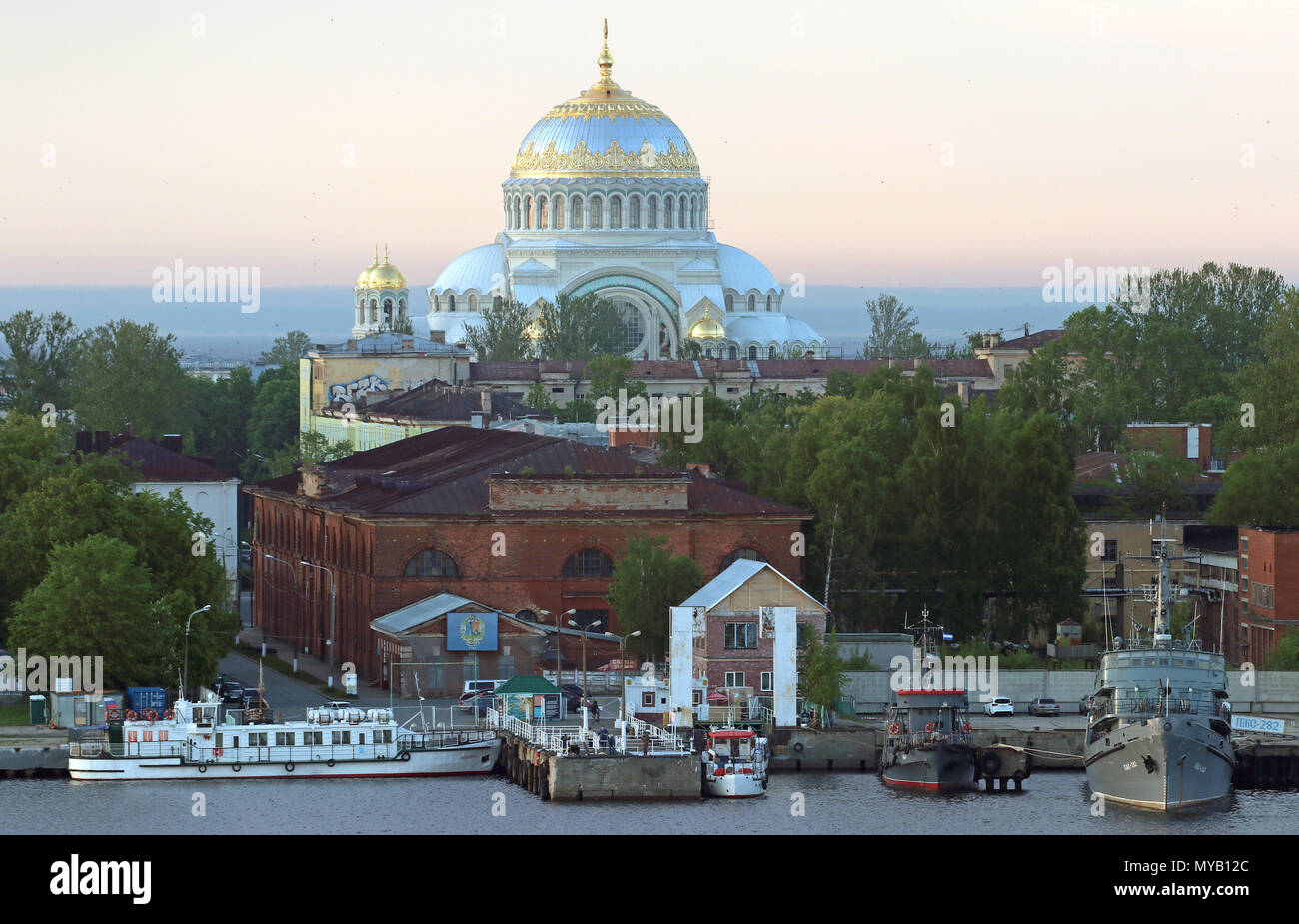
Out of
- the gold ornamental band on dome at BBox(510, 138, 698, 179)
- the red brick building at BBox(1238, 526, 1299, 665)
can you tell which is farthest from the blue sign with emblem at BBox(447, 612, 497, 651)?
the gold ornamental band on dome at BBox(510, 138, 698, 179)

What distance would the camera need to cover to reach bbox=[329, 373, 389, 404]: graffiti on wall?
129750mm

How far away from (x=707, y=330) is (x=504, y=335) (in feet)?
53.5

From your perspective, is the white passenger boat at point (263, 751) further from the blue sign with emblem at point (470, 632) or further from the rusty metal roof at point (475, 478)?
the rusty metal roof at point (475, 478)

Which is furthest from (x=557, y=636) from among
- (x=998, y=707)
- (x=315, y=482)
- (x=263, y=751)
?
(x=315, y=482)

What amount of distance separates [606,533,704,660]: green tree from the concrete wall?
14.1 ft

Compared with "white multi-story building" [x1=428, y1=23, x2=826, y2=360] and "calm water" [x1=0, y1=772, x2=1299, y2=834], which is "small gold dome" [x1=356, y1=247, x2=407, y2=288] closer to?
"white multi-story building" [x1=428, y1=23, x2=826, y2=360]

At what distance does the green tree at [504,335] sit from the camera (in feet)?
505

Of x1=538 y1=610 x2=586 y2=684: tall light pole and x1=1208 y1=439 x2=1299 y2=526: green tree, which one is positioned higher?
x1=1208 y1=439 x2=1299 y2=526: green tree

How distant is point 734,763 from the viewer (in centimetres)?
5978

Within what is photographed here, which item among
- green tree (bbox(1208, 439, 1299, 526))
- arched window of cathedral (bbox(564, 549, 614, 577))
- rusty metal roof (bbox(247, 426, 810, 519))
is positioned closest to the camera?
arched window of cathedral (bbox(564, 549, 614, 577))

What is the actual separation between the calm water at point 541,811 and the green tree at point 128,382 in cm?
6410

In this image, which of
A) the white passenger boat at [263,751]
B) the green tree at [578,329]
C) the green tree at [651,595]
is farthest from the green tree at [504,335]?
the white passenger boat at [263,751]

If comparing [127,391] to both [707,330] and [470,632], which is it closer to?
[707,330]

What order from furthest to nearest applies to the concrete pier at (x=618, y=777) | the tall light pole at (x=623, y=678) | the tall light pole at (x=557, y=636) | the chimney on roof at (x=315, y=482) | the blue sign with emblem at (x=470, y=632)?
1. the chimney on roof at (x=315, y=482)
2. the blue sign with emblem at (x=470, y=632)
3. the tall light pole at (x=557, y=636)
4. the tall light pole at (x=623, y=678)
5. the concrete pier at (x=618, y=777)
